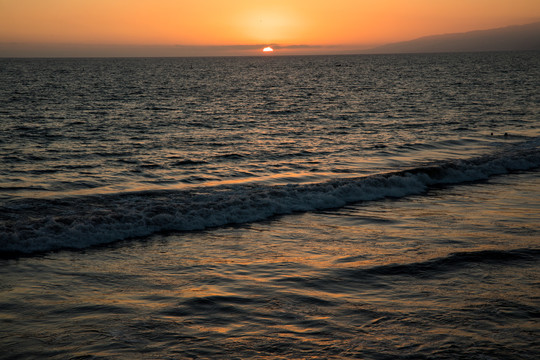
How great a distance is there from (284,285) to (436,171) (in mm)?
13309

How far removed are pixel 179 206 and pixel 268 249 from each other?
14.6ft

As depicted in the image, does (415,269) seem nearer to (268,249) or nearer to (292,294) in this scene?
(292,294)

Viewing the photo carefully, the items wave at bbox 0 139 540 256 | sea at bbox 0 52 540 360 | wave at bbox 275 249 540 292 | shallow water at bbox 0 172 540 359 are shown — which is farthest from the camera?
wave at bbox 0 139 540 256

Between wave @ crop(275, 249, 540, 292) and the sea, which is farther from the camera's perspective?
wave @ crop(275, 249, 540, 292)

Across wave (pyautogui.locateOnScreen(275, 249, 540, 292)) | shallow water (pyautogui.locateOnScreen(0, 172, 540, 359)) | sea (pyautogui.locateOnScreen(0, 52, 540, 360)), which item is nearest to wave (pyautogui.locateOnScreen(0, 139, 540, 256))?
sea (pyautogui.locateOnScreen(0, 52, 540, 360))

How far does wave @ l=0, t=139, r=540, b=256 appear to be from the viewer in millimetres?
12062

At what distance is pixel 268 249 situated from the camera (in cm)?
1125

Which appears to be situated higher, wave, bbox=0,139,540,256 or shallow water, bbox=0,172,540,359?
wave, bbox=0,139,540,256

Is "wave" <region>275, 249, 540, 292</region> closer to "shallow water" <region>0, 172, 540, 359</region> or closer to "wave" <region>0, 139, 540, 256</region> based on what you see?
"shallow water" <region>0, 172, 540, 359</region>

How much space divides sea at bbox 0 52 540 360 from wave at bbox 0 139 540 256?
6 centimetres

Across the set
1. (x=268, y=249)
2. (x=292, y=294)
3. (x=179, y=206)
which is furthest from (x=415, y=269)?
(x=179, y=206)

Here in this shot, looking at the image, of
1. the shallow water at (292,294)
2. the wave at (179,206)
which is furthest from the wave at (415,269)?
the wave at (179,206)

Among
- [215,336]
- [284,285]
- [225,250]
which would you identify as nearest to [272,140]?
[225,250]

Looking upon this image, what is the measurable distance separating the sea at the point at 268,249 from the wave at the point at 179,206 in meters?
0.06
